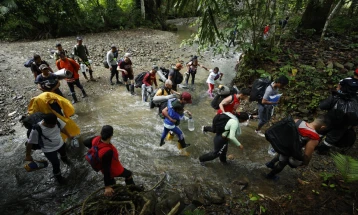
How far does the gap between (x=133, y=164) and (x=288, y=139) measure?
3.47m

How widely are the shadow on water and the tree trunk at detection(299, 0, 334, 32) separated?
23.4ft

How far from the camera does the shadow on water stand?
414 centimetres

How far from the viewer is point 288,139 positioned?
3.76 m

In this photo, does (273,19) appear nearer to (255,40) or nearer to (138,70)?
(255,40)

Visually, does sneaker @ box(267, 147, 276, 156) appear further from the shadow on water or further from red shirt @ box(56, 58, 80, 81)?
red shirt @ box(56, 58, 80, 81)

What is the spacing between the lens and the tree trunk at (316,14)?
9.49 metres

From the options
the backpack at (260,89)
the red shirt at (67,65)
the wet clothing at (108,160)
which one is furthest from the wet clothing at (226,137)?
the red shirt at (67,65)

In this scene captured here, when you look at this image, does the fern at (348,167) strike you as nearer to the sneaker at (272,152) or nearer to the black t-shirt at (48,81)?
the sneaker at (272,152)

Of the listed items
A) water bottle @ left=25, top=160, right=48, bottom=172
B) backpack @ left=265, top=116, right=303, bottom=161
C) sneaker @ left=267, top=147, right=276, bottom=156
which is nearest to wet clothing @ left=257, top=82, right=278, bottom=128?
sneaker @ left=267, top=147, right=276, bottom=156

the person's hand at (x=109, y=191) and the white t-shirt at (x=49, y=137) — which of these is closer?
the person's hand at (x=109, y=191)

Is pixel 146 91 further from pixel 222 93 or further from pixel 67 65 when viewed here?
pixel 222 93

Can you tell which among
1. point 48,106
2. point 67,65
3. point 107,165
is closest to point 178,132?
point 107,165

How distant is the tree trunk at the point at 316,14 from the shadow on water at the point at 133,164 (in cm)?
712

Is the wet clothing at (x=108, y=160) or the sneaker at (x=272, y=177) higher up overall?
the wet clothing at (x=108, y=160)
